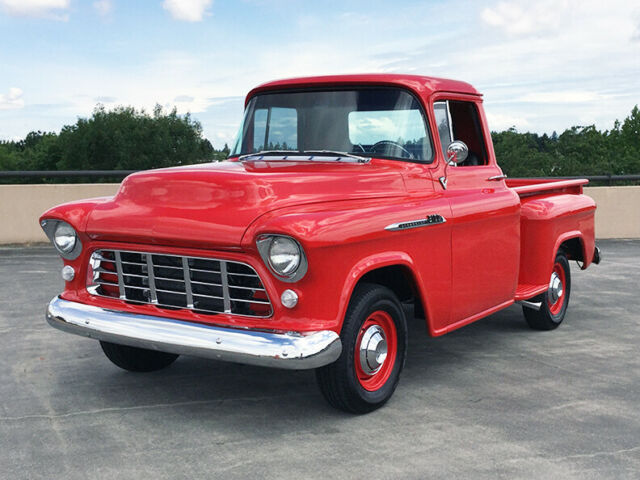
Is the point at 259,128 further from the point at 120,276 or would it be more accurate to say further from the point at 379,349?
the point at 379,349

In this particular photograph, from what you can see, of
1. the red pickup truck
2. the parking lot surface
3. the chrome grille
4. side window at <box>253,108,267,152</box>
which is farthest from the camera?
side window at <box>253,108,267,152</box>

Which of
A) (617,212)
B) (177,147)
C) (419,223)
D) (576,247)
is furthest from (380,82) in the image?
(177,147)

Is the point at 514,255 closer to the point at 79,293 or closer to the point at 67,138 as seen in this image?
the point at 79,293

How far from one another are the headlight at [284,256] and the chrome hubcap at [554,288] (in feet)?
11.0

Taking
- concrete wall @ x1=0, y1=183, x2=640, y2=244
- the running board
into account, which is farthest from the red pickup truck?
concrete wall @ x1=0, y1=183, x2=640, y2=244

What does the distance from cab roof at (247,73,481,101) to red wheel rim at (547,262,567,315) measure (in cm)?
200

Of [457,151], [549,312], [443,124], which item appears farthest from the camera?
[549,312]

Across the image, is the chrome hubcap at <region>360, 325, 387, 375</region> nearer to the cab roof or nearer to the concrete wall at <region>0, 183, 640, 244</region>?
the cab roof

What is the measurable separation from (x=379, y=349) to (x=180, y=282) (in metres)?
1.17

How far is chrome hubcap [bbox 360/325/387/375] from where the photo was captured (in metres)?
4.25

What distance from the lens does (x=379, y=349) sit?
4.35 meters

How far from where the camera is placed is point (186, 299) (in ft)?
13.5

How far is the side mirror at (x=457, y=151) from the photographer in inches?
193

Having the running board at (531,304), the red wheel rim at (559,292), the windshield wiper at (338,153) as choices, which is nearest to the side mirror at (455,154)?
the windshield wiper at (338,153)
